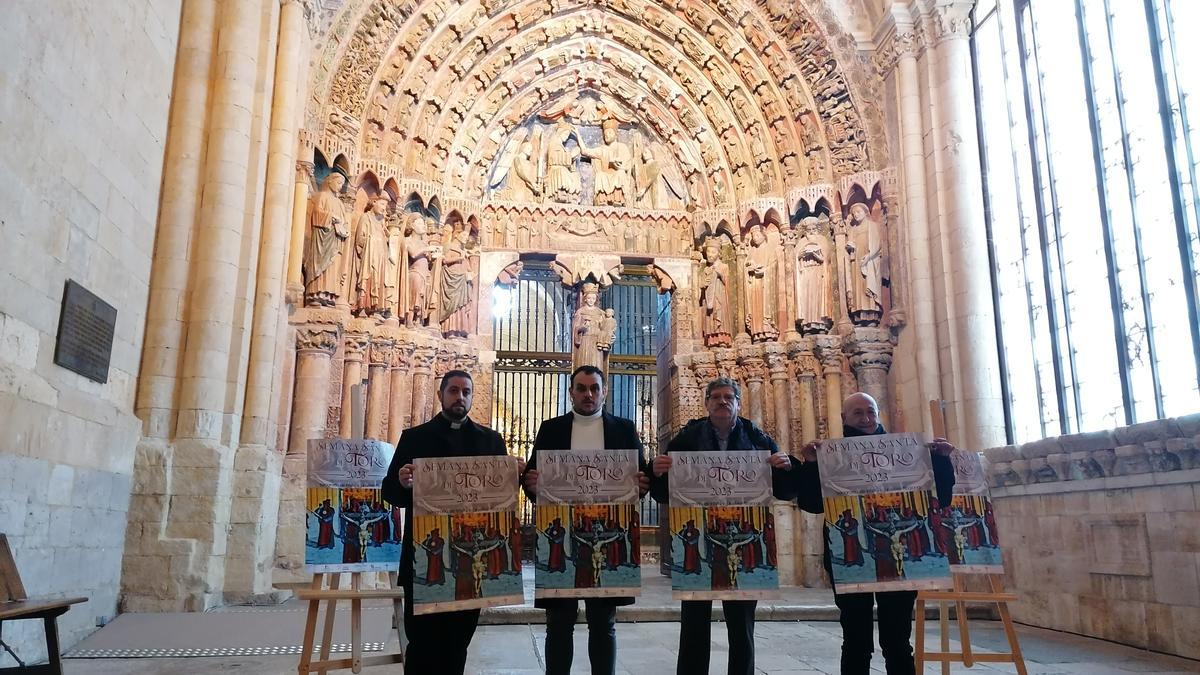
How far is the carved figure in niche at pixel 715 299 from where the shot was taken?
13820mm

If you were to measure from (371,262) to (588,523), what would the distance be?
8560 millimetres

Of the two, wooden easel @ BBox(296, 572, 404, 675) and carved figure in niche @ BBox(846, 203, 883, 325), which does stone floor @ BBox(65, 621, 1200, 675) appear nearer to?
wooden easel @ BBox(296, 572, 404, 675)

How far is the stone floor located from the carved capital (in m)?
4.73

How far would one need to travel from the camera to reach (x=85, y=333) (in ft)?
21.1

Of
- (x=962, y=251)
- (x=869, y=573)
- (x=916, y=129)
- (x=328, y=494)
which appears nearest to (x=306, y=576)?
(x=328, y=494)

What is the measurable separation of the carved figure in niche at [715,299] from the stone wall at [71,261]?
341 inches

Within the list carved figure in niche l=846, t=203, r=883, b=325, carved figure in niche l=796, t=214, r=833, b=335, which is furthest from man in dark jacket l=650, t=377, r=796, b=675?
carved figure in niche l=796, t=214, r=833, b=335

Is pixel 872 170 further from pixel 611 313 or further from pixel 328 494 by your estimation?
pixel 328 494

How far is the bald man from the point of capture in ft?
13.6

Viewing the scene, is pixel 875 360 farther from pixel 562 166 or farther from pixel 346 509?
pixel 346 509

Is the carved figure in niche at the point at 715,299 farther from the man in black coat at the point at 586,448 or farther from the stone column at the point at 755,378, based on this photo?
the man in black coat at the point at 586,448

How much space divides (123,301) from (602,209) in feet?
28.5

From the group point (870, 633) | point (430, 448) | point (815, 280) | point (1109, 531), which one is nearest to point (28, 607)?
point (430, 448)

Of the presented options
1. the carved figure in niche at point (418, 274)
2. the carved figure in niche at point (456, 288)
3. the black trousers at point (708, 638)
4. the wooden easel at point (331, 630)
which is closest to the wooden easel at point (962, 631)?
the black trousers at point (708, 638)
